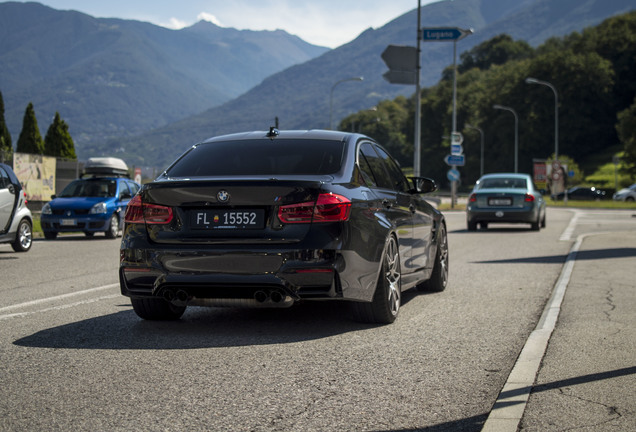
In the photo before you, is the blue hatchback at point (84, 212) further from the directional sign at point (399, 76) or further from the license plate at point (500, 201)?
the directional sign at point (399, 76)

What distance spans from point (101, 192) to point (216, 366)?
672 inches

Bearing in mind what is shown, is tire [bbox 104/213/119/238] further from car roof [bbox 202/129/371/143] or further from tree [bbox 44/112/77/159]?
tree [bbox 44/112/77/159]

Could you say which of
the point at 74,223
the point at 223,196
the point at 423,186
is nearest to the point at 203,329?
the point at 223,196

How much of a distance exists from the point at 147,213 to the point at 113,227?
1481 cm

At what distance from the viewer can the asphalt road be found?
4.25 meters

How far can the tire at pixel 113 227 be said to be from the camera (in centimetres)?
2081

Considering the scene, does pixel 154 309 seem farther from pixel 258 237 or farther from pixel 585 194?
pixel 585 194

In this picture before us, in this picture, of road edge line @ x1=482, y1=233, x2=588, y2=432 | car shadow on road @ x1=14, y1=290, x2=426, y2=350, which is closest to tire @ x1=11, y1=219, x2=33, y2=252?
car shadow on road @ x1=14, y1=290, x2=426, y2=350

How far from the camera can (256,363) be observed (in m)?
5.54

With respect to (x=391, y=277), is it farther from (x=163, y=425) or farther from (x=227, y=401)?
(x=163, y=425)

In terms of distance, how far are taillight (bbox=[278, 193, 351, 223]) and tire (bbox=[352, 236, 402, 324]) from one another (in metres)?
0.80

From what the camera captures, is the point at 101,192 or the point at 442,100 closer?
the point at 101,192

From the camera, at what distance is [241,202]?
6363 millimetres

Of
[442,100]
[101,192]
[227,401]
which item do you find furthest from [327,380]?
[442,100]
